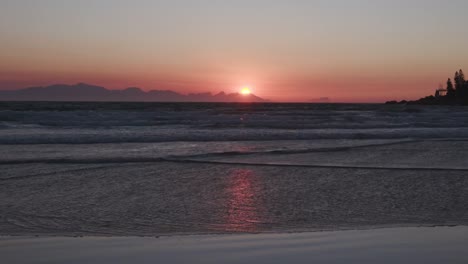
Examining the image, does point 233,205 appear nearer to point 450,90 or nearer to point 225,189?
point 225,189

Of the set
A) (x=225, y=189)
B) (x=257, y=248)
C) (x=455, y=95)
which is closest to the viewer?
(x=257, y=248)

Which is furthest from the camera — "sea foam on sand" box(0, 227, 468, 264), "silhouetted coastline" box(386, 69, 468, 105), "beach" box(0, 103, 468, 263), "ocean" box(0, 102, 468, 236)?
"silhouetted coastline" box(386, 69, 468, 105)

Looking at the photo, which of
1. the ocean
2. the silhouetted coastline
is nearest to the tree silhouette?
the silhouetted coastline

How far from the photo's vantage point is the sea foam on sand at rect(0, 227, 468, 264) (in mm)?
5148

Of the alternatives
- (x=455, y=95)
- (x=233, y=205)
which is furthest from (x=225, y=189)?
(x=455, y=95)

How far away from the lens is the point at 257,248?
553cm

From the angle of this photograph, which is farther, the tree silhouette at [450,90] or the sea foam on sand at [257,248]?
the tree silhouette at [450,90]

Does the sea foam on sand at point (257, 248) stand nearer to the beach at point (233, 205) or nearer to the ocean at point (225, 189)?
the beach at point (233, 205)

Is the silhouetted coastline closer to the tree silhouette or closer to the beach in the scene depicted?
the tree silhouette

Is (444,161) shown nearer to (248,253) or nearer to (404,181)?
(404,181)

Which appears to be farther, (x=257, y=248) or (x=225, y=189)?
(x=225, y=189)

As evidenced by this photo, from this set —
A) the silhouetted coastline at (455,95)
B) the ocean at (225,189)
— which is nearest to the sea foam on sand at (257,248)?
the ocean at (225,189)

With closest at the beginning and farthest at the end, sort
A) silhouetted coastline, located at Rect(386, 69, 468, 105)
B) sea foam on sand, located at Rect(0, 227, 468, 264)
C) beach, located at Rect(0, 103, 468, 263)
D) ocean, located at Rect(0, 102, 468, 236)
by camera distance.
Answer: sea foam on sand, located at Rect(0, 227, 468, 264) < beach, located at Rect(0, 103, 468, 263) < ocean, located at Rect(0, 102, 468, 236) < silhouetted coastline, located at Rect(386, 69, 468, 105)

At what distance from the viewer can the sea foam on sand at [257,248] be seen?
515cm
